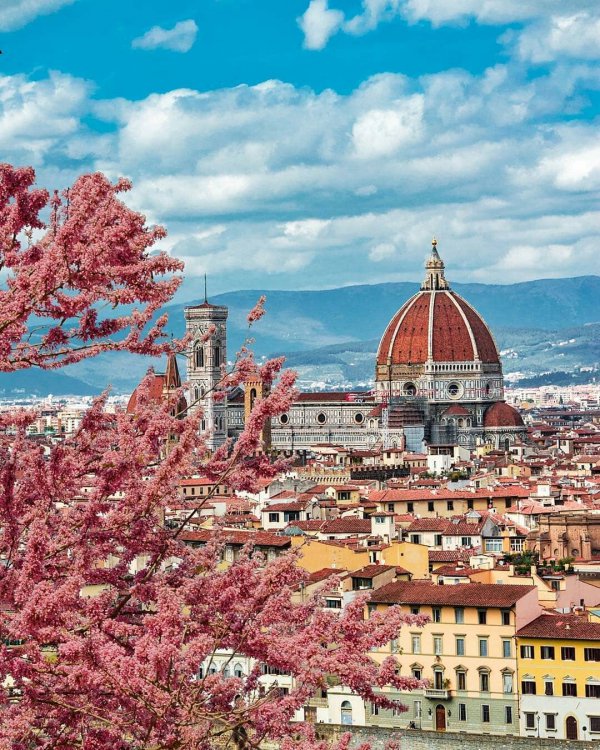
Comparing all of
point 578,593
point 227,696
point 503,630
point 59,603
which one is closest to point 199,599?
point 227,696

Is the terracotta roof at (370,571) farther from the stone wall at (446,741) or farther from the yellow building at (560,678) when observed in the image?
the stone wall at (446,741)

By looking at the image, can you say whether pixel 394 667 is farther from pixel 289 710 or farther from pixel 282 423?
pixel 282 423

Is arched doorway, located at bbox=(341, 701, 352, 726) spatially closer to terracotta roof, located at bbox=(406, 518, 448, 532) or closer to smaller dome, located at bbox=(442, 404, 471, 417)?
terracotta roof, located at bbox=(406, 518, 448, 532)

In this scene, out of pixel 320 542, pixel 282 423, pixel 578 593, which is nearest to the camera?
pixel 578 593

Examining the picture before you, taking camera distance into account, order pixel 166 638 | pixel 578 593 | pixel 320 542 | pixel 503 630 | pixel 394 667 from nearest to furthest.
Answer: pixel 166 638
pixel 394 667
pixel 503 630
pixel 578 593
pixel 320 542

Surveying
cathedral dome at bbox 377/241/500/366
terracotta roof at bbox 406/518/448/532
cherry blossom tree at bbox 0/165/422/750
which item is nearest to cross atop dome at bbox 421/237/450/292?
cathedral dome at bbox 377/241/500/366

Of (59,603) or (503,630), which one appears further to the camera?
(503,630)

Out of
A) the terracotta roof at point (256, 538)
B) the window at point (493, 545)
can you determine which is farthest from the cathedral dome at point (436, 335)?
the terracotta roof at point (256, 538)

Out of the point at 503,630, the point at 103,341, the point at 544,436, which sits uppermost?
the point at 544,436
